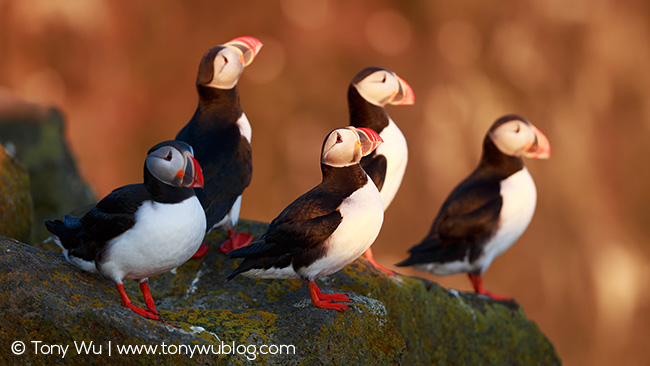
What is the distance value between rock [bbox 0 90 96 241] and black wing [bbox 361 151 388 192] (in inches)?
177

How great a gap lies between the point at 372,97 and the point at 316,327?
251 centimetres

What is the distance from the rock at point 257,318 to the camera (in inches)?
152

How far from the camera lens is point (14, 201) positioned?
5.67m

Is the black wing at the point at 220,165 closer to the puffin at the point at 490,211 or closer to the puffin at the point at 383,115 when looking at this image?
the puffin at the point at 383,115

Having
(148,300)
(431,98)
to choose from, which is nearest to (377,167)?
(148,300)

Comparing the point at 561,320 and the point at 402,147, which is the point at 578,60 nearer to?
the point at 561,320

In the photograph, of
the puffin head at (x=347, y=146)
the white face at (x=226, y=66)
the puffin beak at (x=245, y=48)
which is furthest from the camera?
the puffin beak at (x=245, y=48)

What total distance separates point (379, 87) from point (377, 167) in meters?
0.72

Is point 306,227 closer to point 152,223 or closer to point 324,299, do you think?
point 324,299

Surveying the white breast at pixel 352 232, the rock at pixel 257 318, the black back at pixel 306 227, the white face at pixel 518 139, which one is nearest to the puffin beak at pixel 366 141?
the black back at pixel 306 227

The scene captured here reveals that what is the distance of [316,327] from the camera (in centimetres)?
443

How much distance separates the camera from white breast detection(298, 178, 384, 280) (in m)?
4.40

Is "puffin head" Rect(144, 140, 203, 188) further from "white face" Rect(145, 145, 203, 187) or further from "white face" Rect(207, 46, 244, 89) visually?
"white face" Rect(207, 46, 244, 89)
